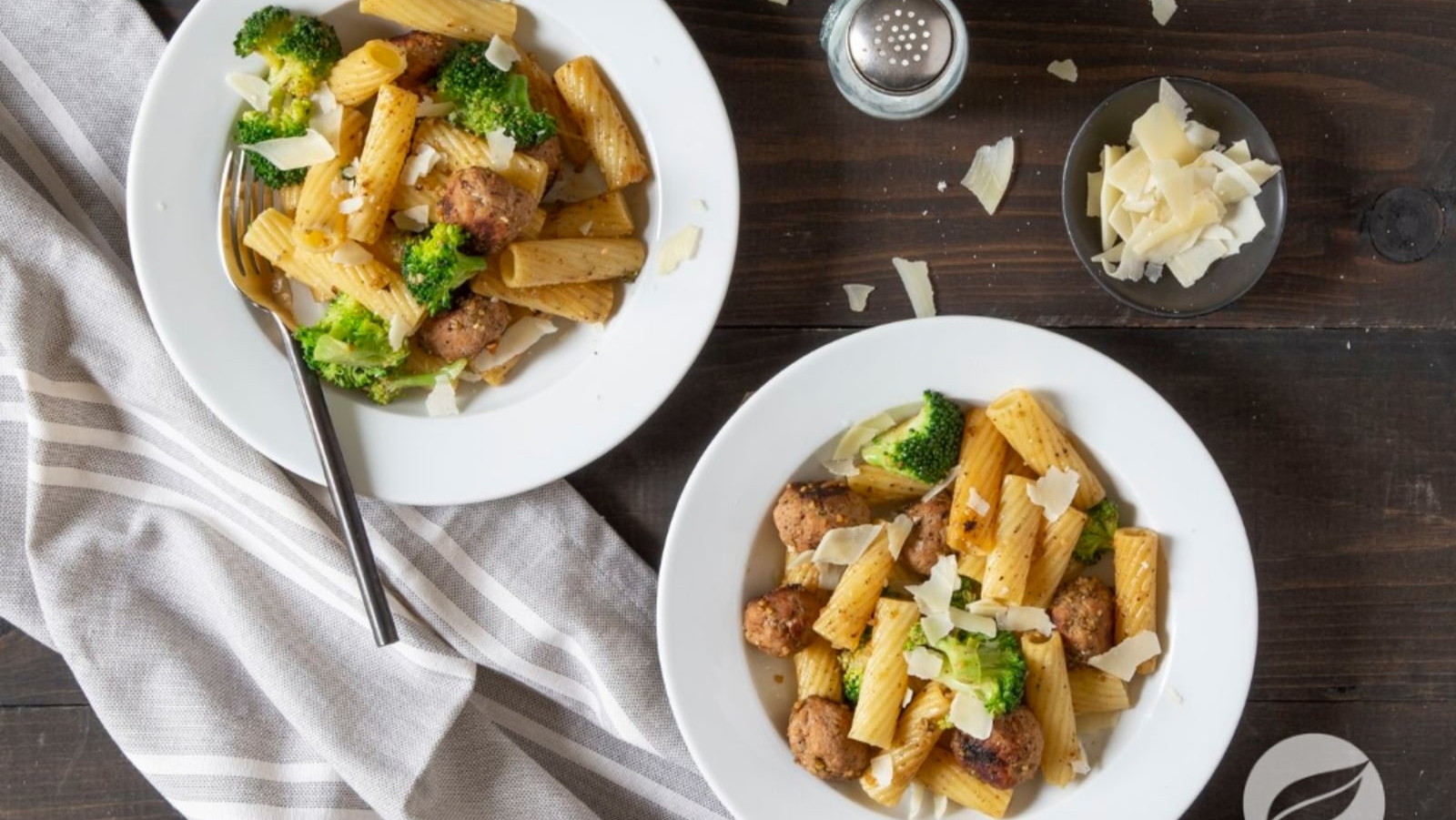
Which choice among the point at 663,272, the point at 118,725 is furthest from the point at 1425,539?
the point at 118,725

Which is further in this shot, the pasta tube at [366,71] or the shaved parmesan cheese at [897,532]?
the shaved parmesan cheese at [897,532]

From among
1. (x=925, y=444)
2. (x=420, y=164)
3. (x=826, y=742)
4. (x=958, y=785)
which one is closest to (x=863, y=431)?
(x=925, y=444)

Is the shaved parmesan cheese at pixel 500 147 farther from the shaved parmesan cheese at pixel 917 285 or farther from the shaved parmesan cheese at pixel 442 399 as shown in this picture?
the shaved parmesan cheese at pixel 917 285

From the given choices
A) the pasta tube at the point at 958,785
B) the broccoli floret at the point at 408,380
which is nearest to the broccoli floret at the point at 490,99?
the broccoli floret at the point at 408,380

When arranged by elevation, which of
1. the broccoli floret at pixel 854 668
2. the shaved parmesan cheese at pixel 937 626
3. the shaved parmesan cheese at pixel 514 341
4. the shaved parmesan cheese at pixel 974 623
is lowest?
the broccoli floret at pixel 854 668

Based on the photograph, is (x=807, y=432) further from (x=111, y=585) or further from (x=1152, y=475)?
(x=111, y=585)

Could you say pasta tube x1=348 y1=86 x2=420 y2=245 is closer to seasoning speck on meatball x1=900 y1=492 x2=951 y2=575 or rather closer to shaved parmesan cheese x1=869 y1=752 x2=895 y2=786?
seasoning speck on meatball x1=900 y1=492 x2=951 y2=575
